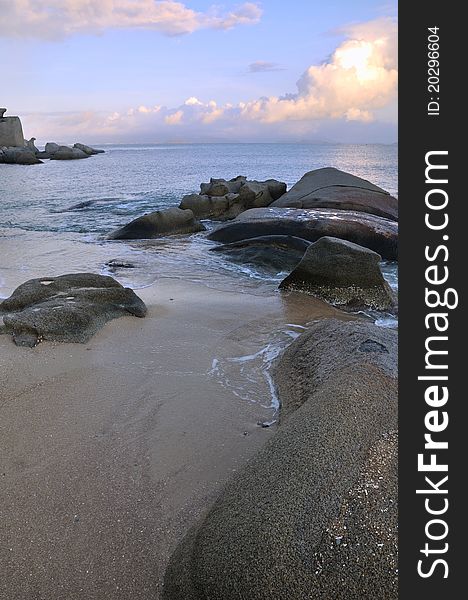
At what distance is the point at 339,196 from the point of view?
44.2ft

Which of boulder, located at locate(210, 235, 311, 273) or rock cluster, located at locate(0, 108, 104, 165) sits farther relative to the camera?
rock cluster, located at locate(0, 108, 104, 165)

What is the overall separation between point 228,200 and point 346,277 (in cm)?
1009

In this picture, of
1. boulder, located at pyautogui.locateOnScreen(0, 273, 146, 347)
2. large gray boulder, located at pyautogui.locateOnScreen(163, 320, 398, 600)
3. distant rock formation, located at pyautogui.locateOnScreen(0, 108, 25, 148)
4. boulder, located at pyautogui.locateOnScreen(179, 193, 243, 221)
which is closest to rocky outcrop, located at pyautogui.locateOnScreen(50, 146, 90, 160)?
distant rock formation, located at pyautogui.locateOnScreen(0, 108, 25, 148)

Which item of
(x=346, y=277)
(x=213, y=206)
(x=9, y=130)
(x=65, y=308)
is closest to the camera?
(x=65, y=308)

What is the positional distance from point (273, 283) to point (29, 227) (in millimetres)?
9071

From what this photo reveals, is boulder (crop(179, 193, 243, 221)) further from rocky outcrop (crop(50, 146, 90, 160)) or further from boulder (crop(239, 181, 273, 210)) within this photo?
rocky outcrop (crop(50, 146, 90, 160))

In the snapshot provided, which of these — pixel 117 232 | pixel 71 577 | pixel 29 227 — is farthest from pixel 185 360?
pixel 29 227

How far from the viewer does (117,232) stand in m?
13.1

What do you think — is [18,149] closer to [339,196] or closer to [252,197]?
[252,197]

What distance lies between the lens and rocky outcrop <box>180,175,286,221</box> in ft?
53.2

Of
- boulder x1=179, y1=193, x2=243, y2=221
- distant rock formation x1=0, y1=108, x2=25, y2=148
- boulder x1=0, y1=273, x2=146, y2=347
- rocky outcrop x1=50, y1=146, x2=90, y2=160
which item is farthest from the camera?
rocky outcrop x1=50, y1=146, x2=90, y2=160

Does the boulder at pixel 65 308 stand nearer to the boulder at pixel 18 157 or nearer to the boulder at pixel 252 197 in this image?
the boulder at pixel 252 197

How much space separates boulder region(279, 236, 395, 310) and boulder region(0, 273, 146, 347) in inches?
100

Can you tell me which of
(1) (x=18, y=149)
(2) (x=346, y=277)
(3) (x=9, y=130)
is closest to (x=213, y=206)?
(2) (x=346, y=277)
